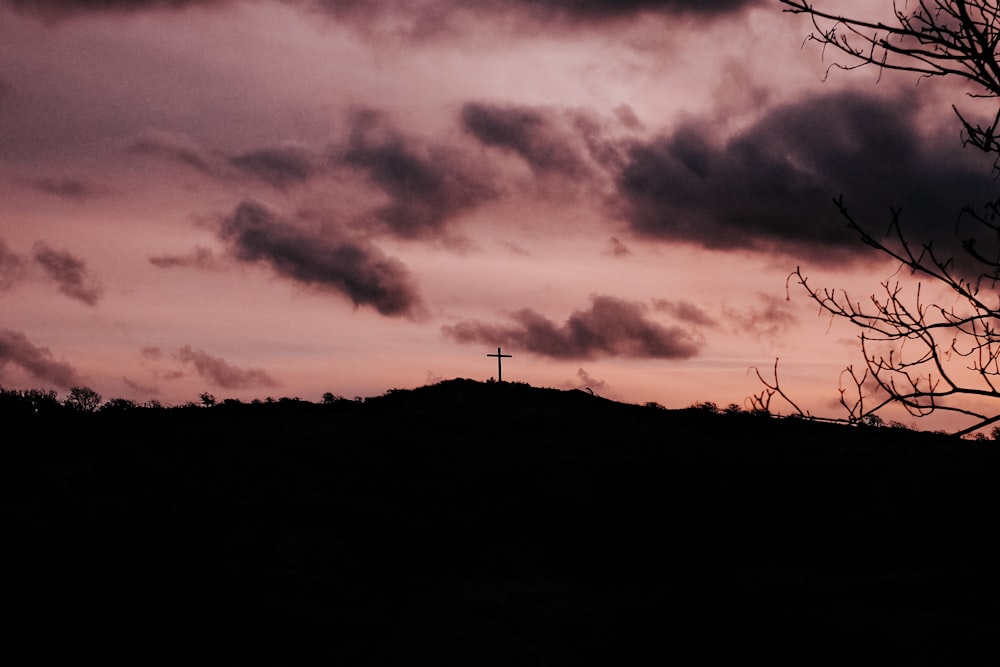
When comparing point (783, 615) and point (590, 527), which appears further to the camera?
point (590, 527)

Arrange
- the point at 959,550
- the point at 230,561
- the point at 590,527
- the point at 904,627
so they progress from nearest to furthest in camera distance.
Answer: the point at 904,627 < the point at 230,561 < the point at 959,550 < the point at 590,527

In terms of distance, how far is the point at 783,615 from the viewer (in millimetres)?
11516

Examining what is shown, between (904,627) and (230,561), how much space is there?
992cm

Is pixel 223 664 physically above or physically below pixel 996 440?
below

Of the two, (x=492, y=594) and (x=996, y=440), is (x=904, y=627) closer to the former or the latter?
(x=492, y=594)

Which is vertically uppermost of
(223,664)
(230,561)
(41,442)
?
(41,442)

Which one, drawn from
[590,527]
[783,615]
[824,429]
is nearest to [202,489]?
[590,527]

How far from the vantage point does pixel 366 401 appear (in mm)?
25656

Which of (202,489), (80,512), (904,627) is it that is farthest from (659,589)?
(80,512)

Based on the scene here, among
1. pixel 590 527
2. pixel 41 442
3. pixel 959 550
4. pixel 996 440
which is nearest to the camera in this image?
pixel 959 550

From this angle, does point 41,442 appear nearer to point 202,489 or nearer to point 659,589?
point 202,489

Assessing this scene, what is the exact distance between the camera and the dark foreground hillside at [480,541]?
10664 mm

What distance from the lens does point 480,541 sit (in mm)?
Answer: 15477

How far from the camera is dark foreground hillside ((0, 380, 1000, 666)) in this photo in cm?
1066
